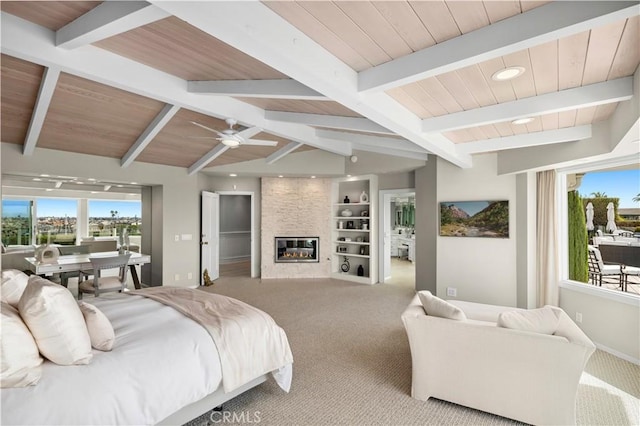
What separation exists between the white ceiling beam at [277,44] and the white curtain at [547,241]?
314 centimetres

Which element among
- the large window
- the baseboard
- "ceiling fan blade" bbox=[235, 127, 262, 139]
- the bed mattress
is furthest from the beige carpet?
the large window

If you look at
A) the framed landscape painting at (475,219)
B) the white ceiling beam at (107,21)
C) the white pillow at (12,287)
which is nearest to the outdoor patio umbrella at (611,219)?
the framed landscape painting at (475,219)

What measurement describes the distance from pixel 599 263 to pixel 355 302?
3364 millimetres

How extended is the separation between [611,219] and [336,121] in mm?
3504

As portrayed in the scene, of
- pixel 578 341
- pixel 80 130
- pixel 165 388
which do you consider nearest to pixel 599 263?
pixel 578 341

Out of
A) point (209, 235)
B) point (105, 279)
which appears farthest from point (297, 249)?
point (105, 279)

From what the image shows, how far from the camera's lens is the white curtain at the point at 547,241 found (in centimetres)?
420

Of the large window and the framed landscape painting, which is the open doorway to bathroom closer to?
the framed landscape painting

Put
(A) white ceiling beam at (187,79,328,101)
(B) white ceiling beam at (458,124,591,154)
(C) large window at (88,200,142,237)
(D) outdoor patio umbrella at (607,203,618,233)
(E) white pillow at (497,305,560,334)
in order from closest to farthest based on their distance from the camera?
(E) white pillow at (497,305,560,334)
(A) white ceiling beam at (187,79,328,101)
(B) white ceiling beam at (458,124,591,154)
(D) outdoor patio umbrella at (607,203,618,233)
(C) large window at (88,200,142,237)

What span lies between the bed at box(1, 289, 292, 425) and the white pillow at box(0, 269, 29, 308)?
61 cm

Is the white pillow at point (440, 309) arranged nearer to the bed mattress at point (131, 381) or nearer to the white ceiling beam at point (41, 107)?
the bed mattress at point (131, 381)

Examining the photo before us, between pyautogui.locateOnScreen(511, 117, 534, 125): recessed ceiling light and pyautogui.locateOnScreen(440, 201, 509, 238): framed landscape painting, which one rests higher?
pyautogui.locateOnScreen(511, 117, 534, 125): recessed ceiling light

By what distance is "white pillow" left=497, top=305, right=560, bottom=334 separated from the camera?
229 cm

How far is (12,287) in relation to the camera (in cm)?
210
